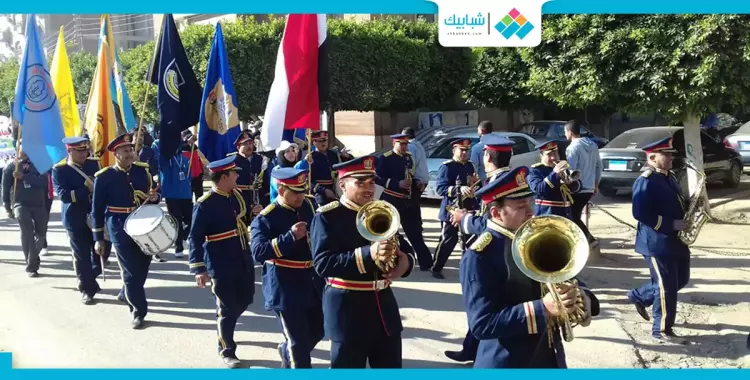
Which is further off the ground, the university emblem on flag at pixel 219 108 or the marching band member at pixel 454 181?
the university emblem on flag at pixel 219 108

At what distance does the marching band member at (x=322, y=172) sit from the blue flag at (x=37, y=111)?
321 cm

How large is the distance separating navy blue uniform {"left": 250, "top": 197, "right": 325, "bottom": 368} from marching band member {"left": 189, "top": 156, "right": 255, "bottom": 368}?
0.69m

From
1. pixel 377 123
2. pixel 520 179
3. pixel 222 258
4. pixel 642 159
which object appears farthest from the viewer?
pixel 377 123

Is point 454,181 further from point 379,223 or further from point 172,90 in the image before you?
point 379,223

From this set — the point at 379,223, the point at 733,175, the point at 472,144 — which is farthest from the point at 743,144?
the point at 379,223

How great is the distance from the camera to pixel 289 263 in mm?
5270

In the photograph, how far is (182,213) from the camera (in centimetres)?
1110

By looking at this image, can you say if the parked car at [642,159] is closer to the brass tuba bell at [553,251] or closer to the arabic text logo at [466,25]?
the arabic text logo at [466,25]

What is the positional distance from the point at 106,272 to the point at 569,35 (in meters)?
7.88

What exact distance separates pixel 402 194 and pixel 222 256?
11.9 ft

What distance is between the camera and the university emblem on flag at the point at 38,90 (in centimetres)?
909

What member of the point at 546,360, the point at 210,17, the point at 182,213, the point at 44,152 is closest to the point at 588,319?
the point at 546,360

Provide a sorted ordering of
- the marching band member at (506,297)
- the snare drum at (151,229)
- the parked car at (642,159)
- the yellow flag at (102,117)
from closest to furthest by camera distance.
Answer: the marching band member at (506,297)
the snare drum at (151,229)
the yellow flag at (102,117)
the parked car at (642,159)

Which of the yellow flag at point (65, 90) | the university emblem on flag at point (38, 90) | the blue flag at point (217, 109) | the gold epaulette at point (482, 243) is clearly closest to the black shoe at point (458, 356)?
the gold epaulette at point (482, 243)
